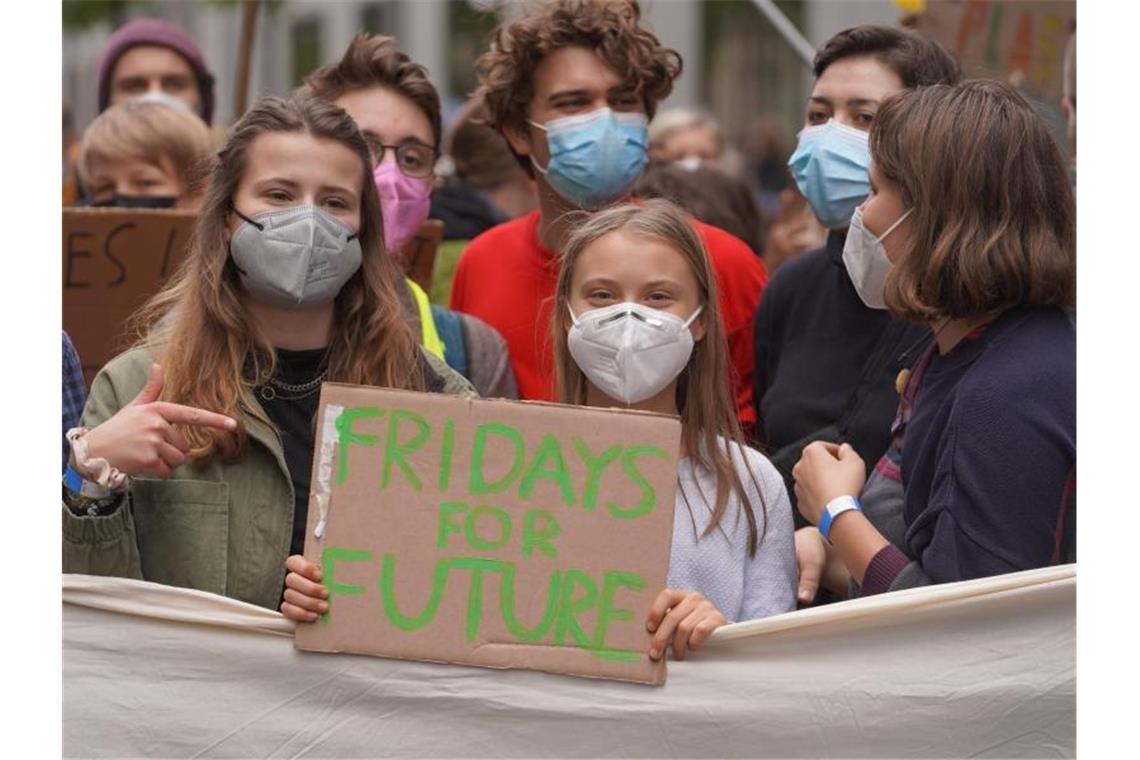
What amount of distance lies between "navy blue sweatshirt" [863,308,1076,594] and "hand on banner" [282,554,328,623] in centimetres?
100

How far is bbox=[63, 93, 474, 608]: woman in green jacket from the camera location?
10.5ft

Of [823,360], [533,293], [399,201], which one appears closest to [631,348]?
[823,360]

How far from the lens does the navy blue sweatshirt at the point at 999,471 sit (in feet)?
10.3

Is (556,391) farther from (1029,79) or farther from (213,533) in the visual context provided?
(1029,79)

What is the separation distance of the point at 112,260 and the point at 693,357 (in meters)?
1.90

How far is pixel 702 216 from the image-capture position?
20.6 feet

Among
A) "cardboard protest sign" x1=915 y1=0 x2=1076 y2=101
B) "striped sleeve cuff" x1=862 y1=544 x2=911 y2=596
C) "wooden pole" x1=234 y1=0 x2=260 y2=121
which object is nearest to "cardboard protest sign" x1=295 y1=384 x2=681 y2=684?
"striped sleeve cuff" x1=862 y1=544 x2=911 y2=596

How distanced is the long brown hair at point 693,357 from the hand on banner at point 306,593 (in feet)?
2.68

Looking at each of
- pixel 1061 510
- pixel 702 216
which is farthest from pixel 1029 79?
pixel 1061 510

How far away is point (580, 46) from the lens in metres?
4.76

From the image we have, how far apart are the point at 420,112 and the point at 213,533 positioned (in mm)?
1814

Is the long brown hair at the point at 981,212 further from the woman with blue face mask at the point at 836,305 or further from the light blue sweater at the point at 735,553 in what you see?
the woman with blue face mask at the point at 836,305

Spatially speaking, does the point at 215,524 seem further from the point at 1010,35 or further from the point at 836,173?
the point at 1010,35

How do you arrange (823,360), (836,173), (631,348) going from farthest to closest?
(836,173)
(823,360)
(631,348)
